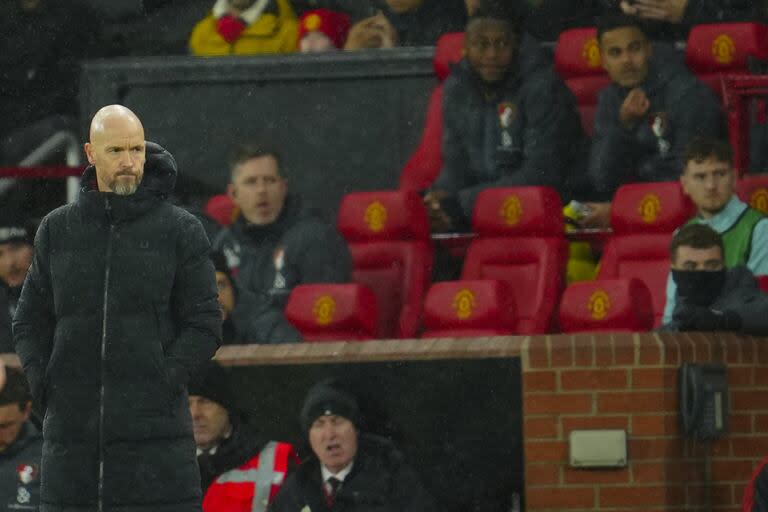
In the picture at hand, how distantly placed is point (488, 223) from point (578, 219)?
46 centimetres

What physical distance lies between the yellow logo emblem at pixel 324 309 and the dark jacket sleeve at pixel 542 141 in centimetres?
117

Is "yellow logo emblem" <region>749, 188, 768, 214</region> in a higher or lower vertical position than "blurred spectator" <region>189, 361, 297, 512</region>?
higher

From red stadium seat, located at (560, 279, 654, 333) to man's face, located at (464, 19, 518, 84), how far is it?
5.62ft

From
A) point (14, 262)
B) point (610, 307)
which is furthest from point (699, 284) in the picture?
point (14, 262)

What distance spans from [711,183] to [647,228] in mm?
610

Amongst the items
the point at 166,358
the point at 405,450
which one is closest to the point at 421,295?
the point at 405,450

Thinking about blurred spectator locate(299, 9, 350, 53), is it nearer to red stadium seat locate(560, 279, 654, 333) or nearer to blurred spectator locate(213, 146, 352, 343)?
blurred spectator locate(213, 146, 352, 343)

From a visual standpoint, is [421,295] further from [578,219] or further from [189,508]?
[189,508]

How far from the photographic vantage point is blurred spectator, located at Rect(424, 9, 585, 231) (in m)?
9.70

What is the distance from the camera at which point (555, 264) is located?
9.24 metres

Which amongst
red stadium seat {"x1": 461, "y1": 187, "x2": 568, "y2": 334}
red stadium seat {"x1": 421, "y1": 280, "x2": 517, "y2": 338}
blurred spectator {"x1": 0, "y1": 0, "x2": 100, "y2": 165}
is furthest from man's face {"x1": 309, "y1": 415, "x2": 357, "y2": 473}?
blurred spectator {"x1": 0, "y1": 0, "x2": 100, "y2": 165}

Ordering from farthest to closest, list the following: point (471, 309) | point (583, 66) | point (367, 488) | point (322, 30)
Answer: point (322, 30) → point (583, 66) → point (471, 309) → point (367, 488)

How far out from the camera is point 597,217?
953 cm

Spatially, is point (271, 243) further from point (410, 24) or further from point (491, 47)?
point (410, 24)
